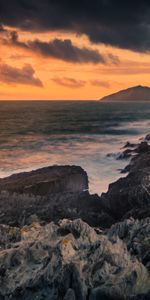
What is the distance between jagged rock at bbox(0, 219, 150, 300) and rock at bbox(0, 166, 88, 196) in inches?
534

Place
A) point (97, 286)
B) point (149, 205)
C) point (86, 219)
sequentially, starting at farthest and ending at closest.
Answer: point (86, 219), point (149, 205), point (97, 286)

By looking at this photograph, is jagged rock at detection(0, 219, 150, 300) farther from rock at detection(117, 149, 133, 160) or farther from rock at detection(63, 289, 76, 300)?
rock at detection(117, 149, 133, 160)

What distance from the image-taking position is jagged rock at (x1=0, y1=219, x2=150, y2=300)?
7.93 metres

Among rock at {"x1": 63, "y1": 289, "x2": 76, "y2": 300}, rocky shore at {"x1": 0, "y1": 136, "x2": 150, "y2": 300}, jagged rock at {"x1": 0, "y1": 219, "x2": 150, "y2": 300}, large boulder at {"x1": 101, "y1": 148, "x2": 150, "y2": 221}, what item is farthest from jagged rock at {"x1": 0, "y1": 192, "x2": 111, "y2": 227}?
rock at {"x1": 63, "y1": 289, "x2": 76, "y2": 300}

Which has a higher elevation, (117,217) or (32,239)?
(32,239)

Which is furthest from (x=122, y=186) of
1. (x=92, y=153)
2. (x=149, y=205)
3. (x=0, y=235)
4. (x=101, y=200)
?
(x=92, y=153)

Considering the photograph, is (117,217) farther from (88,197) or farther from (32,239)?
(32,239)

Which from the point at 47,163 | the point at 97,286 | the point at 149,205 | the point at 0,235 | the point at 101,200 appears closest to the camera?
the point at 97,286

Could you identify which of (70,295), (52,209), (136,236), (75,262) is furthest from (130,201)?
(70,295)

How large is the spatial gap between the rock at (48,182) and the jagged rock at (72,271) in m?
13.6

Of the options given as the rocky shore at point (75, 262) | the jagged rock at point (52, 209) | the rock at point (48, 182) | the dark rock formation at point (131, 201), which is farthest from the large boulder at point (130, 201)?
the rock at point (48, 182)

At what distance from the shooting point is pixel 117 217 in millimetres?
17156

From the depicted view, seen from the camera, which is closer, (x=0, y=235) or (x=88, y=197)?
(x=0, y=235)

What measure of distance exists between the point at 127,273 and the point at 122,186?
474 inches
